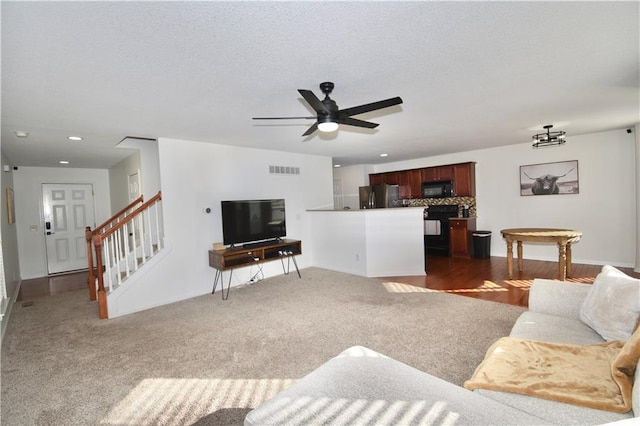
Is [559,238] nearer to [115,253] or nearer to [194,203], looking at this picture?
[194,203]

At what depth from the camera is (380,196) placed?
6.64 meters

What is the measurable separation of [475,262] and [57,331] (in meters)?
6.80

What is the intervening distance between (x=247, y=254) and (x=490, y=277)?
3988mm

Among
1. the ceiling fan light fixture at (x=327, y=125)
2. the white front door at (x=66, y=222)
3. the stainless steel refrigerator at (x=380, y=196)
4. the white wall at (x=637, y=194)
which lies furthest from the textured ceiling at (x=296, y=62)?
the white front door at (x=66, y=222)

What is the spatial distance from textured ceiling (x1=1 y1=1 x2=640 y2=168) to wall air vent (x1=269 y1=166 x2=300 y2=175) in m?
1.70

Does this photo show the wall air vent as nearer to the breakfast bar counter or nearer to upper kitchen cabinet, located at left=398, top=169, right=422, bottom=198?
the breakfast bar counter

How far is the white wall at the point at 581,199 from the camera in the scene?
209 inches

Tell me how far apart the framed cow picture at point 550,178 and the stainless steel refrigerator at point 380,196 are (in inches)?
102

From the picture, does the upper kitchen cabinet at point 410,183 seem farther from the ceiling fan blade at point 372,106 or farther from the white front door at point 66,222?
the white front door at point 66,222

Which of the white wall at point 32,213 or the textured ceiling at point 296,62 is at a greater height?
the textured ceiling at point 296,62

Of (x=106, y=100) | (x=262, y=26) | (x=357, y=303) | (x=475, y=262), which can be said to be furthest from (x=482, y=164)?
(x=106, y=100)

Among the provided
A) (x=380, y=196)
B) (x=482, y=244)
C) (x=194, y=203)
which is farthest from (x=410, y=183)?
(x=194, y=203)

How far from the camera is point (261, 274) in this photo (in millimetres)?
5621

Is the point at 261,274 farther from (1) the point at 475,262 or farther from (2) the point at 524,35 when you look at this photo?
(2) the point at 524,35
